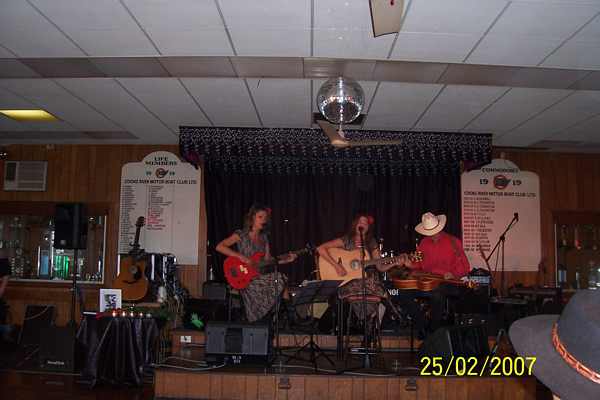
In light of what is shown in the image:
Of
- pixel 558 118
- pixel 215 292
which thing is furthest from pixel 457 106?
pixel 215 292

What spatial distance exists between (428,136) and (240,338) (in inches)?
164

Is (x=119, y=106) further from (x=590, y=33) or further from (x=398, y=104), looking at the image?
(x=590, y=33)

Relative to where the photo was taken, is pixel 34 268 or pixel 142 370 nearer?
pixel 142 370

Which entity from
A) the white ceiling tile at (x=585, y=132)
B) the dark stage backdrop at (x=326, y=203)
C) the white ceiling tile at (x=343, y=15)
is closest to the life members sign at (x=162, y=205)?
the dark stage backdrop at (x=326, y=203)

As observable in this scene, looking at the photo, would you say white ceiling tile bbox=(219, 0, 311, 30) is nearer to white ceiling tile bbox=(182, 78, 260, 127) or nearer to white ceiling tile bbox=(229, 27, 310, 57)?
white ceiling tile bbox=(229, 27, 310, 57)

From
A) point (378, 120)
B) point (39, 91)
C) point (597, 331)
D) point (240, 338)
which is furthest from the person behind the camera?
point (378, 120)

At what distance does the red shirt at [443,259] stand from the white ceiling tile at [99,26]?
3.98 m

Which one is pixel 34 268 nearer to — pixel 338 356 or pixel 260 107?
pixel 260 107

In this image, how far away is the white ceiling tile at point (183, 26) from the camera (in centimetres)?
404

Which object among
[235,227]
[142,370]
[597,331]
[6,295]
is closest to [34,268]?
[6,295]

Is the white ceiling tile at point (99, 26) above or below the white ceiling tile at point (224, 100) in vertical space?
above

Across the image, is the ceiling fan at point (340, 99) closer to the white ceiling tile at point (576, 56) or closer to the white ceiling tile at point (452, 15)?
the white ceiling tile at point (452, 15)

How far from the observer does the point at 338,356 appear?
18.5 ft

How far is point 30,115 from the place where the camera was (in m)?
7.10
